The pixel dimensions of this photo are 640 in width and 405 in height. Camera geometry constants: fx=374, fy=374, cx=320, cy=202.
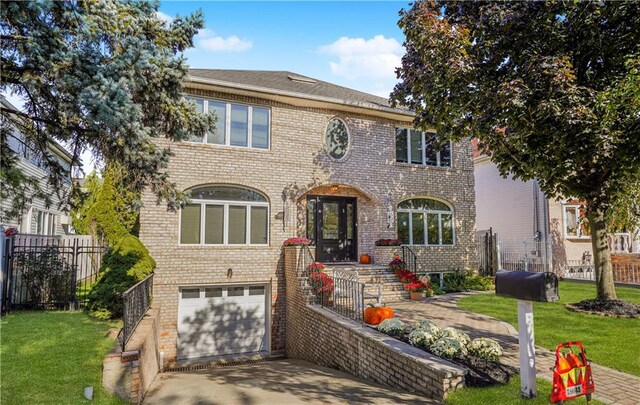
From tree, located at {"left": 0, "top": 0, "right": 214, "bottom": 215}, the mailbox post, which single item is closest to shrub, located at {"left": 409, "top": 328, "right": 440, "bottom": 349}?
the mailbox post

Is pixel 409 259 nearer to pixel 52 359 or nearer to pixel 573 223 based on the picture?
pixel 573 223

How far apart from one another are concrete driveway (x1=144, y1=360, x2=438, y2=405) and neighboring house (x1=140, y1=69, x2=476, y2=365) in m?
3.83

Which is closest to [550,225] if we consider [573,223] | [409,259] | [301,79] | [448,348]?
[573,223]

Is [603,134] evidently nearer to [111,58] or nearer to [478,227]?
[111,58]

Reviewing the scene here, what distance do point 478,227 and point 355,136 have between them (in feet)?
41.7

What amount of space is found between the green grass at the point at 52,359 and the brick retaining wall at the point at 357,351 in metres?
4.00

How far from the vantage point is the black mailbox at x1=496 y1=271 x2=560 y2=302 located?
4.16 metres

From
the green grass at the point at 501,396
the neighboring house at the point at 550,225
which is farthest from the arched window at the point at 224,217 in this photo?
the neighboring house at the point at 550,225

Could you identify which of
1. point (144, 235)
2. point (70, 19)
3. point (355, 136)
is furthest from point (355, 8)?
point (144, 235)

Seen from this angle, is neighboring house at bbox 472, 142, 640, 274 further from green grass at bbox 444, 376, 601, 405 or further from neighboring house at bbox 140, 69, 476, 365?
green grass at bbox 444, 376, 601, 405

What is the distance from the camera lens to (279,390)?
6.12 metres

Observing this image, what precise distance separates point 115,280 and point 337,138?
842 cm

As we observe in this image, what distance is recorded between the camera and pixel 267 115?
12.6 meters

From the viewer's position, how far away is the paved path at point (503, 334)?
4863mm
